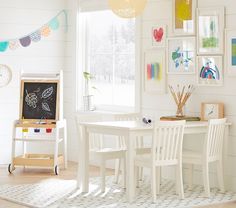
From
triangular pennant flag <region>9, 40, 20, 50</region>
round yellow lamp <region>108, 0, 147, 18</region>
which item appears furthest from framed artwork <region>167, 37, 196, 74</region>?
triangular pennant flag <region>9, 40, 20, 50</region>

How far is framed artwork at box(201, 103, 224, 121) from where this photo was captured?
650 centimetres

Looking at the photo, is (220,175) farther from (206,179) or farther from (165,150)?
(165,150)

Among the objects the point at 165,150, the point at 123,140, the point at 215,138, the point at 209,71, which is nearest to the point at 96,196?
the point at 165,150

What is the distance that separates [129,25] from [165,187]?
88.2 inches

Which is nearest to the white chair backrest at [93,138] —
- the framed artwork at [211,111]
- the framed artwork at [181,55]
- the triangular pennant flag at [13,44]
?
the framed artwork at [181,55]

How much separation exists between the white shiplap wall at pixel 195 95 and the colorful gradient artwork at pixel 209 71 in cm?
12

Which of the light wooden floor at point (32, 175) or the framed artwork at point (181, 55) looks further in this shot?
the light wooden floor at point (32, 175)

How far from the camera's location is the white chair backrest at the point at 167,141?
5.80 m

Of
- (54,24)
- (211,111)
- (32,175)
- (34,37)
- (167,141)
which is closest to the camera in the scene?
(167,141)

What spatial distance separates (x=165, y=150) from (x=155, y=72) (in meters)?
1.53

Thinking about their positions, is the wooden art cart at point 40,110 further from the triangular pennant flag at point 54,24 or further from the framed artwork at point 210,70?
the framed artwork at point 210,70

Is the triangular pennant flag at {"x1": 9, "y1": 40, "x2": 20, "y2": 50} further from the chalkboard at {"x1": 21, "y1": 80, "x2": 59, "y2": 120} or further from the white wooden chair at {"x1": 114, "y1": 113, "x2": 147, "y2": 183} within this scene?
the white wooden chair at {"x1": 114, "y1": 113, "x2": 147, "y2": 183}

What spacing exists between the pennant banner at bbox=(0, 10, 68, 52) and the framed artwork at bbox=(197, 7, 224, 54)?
7.82 feet

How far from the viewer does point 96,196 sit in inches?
240
